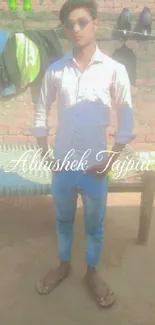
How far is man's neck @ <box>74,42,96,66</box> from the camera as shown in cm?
176

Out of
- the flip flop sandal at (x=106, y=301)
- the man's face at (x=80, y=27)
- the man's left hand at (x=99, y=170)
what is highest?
the man's face at (x=80, y=27)

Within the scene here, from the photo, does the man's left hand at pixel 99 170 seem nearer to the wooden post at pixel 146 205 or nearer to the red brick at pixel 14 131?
the wooden post at pixel 146 205

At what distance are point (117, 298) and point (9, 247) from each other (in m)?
0.82

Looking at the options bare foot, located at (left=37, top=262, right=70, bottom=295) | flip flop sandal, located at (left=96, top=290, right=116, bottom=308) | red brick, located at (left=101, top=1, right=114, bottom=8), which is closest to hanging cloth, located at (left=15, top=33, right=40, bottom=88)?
red brick, located at (left=101, top=1, right=114, bottom=8)

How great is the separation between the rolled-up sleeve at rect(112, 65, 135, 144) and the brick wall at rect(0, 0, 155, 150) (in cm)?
126

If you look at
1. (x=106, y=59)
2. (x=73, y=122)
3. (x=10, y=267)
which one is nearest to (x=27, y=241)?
(x=10, y=267)

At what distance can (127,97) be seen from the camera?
1.79 m

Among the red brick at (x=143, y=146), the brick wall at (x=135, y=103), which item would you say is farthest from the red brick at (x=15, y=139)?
the red brick at (x=143, y=146)

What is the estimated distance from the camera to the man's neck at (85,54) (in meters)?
1.76

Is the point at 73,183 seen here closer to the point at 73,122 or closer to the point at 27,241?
the point at 73,122

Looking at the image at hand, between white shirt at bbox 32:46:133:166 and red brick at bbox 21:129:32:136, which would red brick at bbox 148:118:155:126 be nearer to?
red brick at bbox 21:129:32:136

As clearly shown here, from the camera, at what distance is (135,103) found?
3.45 m

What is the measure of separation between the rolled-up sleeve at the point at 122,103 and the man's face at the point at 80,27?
19 centimetres

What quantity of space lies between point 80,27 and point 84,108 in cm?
33
